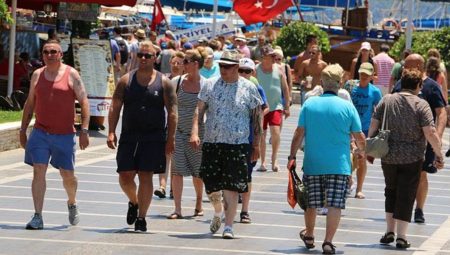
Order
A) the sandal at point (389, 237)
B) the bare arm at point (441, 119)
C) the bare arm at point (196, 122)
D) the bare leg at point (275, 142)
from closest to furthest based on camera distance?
the sandal at point (389, 237) → the bare arm at point (196, 122) → the bare arm at point (441, 119) → the bare leg at point (275, 142)

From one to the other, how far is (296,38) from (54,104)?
29177 mm

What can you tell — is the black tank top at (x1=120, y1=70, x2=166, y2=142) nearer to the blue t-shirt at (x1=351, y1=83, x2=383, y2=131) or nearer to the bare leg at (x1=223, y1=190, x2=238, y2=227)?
the bare leg at (x1=223, y1=190, x2=238, y2=227)

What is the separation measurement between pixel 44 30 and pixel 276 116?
54.4ft

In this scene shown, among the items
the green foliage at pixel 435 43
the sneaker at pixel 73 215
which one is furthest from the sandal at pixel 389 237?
the green foliage at pixel 435 43

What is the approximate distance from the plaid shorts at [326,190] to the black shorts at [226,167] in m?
0.93

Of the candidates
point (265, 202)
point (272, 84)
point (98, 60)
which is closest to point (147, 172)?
point (265, 202)

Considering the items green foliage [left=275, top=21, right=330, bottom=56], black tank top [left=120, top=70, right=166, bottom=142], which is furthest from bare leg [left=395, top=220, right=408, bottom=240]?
green foliage [left=275, top=21, right=330, bottom=56]

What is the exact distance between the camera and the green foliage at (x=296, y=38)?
42125mm

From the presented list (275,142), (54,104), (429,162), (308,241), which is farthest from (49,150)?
(275,142)

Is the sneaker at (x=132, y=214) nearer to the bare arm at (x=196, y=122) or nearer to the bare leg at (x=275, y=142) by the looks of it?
the bare arm at (x=196, y=122)

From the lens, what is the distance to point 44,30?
35625mm

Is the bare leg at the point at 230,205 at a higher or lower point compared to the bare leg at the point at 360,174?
higher

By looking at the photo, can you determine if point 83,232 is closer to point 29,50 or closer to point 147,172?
point 147,172

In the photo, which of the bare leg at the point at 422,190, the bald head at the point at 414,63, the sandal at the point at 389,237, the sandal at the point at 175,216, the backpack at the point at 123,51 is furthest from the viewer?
the backpack at the point at 123,51
